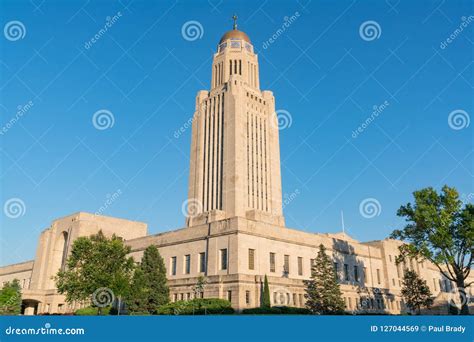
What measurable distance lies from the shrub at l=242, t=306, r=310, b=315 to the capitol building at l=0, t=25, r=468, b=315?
2.00 m

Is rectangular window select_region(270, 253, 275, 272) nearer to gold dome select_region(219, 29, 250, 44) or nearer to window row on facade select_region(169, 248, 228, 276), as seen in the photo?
window row on facade select_region(169, 248, 228, 276)

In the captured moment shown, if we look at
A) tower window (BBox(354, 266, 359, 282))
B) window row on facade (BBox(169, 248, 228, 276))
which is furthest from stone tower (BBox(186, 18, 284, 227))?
tower window (BBox(354, 266, 359, 282))

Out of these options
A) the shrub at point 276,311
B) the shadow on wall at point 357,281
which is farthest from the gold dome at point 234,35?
the shrub at point 276,311

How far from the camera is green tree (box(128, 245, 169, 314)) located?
40.1 meters

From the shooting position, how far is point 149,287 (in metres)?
41.5

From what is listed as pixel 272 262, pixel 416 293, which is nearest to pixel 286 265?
pixel 272 262

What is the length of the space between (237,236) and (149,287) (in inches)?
407

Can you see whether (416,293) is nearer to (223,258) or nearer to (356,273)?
(356,273)

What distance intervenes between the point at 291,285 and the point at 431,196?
17.2 m

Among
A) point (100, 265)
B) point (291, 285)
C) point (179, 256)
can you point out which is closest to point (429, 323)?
point (291, 285)

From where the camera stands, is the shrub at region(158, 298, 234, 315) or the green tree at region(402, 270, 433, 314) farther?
the green tree at region(402, 270, 433, 314)

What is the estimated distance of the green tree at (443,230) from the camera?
1394 inches

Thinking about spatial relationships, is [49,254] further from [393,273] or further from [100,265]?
[393,273]

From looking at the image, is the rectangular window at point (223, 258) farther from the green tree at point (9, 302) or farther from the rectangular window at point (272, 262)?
the green tree at point (9, 302)
